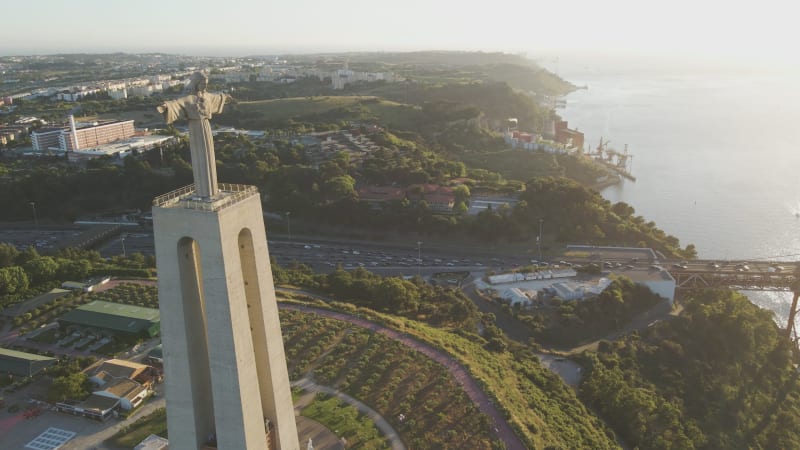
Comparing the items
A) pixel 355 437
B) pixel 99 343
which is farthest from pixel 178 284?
pixel 99 343

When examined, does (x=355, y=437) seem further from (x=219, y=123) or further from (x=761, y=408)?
(x=219, y=123)

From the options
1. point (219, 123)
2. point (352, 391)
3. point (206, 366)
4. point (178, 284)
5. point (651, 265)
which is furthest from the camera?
point (219, 123)

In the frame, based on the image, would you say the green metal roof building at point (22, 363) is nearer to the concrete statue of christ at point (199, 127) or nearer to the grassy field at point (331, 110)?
the concrete statue of christ at point (199, 127)

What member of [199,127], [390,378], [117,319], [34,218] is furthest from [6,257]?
[199,127]

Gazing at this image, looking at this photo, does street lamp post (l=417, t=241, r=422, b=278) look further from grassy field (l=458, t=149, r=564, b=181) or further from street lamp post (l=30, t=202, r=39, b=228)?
street lamp post (l=30, t=202, r=39, b=228)

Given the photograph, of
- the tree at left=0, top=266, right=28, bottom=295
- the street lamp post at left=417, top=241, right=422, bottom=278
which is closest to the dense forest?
the street lamp post at left=417, top=241, right=422, bottom=278

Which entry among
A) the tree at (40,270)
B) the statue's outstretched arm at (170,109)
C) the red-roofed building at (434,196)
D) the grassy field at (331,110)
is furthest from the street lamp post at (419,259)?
the grassy field at (331,110)

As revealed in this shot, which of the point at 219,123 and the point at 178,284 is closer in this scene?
the point at 178,284
